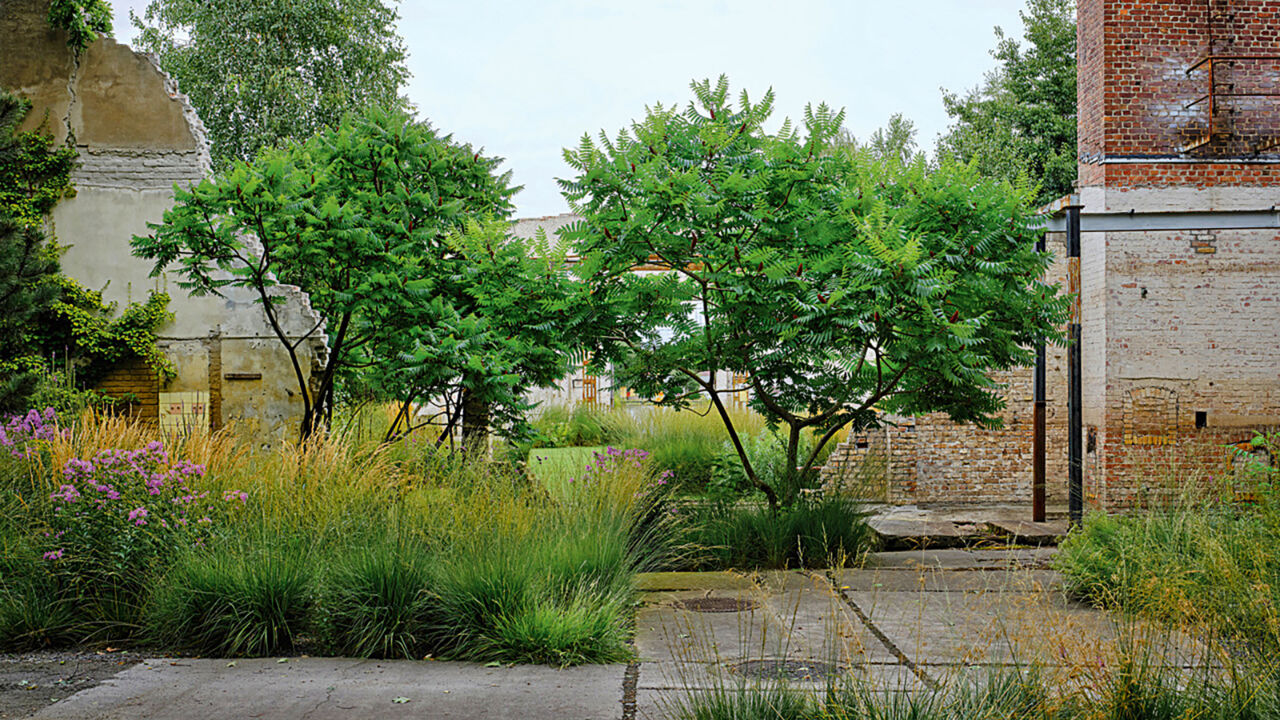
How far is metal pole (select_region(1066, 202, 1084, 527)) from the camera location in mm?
9031

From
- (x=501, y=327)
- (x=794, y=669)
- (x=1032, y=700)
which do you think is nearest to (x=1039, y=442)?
(x=501, y=327)

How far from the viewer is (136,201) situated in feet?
40.5

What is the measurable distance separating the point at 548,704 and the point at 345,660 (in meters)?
1.40

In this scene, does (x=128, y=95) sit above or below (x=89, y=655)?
above

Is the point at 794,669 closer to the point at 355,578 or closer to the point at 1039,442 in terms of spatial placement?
the point at 355,578

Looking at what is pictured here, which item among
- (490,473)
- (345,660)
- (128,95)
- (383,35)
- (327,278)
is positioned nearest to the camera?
(345,660)

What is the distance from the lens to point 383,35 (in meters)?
24.8

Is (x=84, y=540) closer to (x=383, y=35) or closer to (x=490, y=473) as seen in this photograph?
(x=490, y=473)

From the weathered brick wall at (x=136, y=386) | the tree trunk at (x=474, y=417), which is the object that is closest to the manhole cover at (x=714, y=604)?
the tree trunk at (x=474, y=417)

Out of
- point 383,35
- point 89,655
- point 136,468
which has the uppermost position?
point 383,35

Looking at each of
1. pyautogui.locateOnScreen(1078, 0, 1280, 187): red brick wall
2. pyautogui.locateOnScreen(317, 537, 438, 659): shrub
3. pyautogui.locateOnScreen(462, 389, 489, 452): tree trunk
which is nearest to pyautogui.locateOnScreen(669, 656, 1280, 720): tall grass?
pyautogui.locateOnScreen(317, 537, 438, 659): shrub

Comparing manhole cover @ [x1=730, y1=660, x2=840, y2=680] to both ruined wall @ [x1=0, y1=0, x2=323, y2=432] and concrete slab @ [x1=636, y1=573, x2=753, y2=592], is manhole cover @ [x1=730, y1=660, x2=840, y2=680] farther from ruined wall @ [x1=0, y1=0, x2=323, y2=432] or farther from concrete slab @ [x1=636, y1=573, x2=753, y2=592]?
ruined wall @ [x1=0, y1=0, x2=323, y2=432]

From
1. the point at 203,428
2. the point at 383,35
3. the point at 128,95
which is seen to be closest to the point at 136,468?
the point at 203,428

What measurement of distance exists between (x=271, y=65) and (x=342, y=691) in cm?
2157
